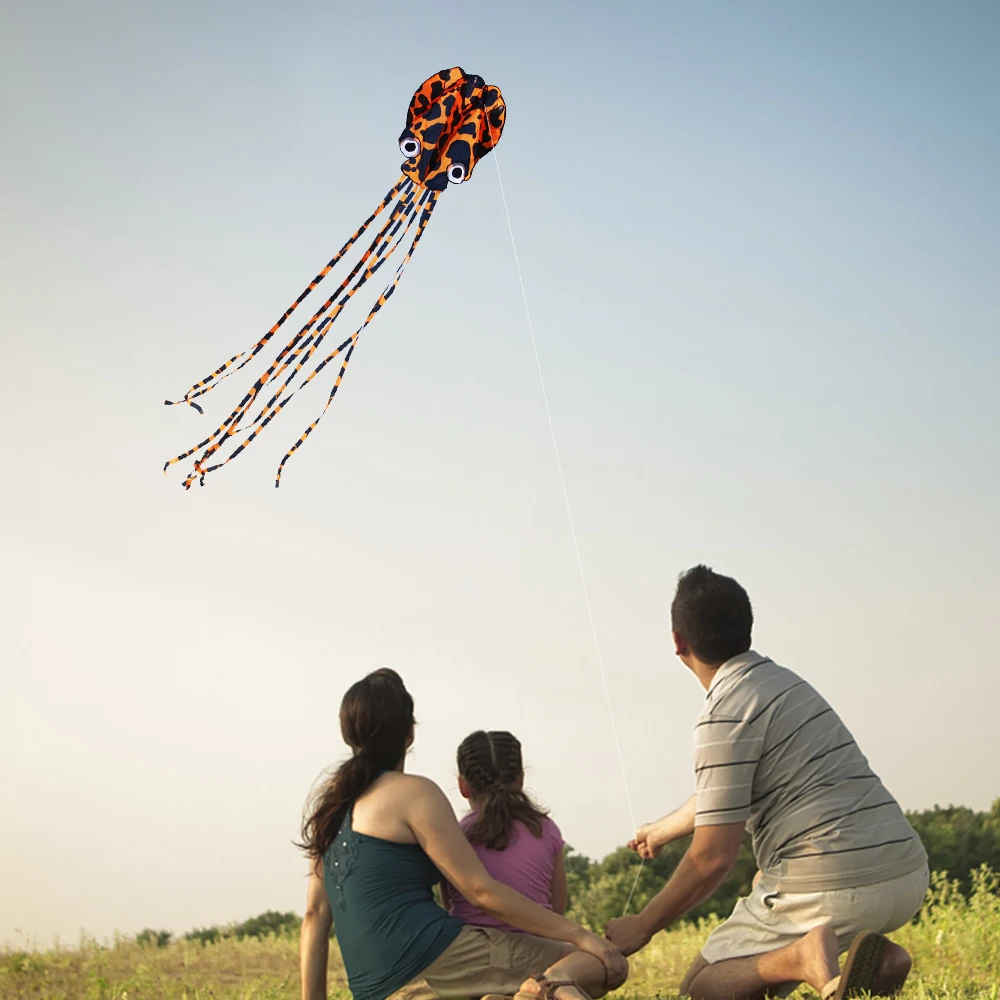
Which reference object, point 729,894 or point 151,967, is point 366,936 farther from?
point 729,894

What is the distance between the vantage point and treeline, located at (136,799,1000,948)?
797cm

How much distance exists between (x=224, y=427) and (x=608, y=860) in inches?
204

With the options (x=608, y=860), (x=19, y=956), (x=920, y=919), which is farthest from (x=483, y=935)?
(x=608, y=860)

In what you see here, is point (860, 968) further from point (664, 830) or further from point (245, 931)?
point (245, 931)

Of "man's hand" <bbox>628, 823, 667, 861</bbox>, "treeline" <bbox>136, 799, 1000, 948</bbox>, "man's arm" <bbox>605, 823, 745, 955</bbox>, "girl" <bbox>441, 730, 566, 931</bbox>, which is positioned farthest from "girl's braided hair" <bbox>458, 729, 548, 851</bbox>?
"treeline" <bbox>136, 799, 1000, 948</bbox>

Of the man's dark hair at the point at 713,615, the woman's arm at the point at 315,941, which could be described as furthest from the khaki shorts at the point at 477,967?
the man's dark hair at the point at 713,615

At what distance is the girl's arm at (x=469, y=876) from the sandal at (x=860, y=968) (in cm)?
66

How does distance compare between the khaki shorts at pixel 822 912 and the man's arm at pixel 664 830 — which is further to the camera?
the man's arm at pixel 664 830

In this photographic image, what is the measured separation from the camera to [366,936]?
3.28m

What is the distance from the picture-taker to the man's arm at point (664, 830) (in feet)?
12.0

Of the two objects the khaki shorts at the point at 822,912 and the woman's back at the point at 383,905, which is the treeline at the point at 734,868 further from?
the woman's back at the point at 383,905

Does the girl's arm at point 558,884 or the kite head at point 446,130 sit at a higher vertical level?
the kite head at point 446,130

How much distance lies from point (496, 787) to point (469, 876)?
0.59 m

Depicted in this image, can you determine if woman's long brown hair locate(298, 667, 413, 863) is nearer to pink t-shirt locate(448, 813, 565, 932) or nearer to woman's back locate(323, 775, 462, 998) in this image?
woman's back locate(323, 775, 462, 998)
